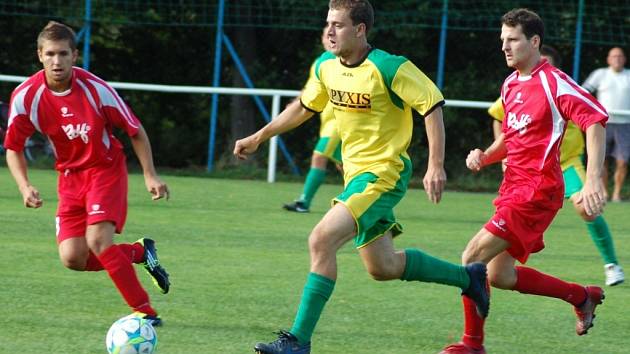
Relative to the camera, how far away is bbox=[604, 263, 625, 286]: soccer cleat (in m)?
8.38

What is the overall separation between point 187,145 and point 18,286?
12.5 metres

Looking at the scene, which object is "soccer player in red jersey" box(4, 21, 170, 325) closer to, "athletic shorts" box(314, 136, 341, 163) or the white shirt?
"athletic shorts" box(314, 136, 341, 163)

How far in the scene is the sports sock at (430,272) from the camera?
20.0 ft

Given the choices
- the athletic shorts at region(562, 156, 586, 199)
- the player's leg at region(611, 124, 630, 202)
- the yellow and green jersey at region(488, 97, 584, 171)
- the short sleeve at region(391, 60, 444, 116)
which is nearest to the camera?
the short sleeve at region(391, 60, 444, 116)

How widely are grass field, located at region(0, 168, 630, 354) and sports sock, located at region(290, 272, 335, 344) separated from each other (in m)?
0.43

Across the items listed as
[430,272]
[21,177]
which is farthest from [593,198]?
[21,177]

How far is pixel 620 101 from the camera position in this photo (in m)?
15.1

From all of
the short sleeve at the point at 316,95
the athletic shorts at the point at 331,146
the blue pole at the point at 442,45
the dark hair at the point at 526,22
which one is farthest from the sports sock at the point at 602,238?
the blue pole at the point at 442,45

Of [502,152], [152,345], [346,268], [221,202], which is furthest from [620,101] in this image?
[152,345]

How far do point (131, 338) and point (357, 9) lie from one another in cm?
187

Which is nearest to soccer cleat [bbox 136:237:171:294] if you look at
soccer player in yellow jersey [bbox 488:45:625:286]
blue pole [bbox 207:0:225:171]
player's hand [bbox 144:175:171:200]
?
player's hand [bbox 144:175:171:200]

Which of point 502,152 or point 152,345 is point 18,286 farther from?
point 502,152

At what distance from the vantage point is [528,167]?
6.49 metres

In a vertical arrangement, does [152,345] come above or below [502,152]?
below
